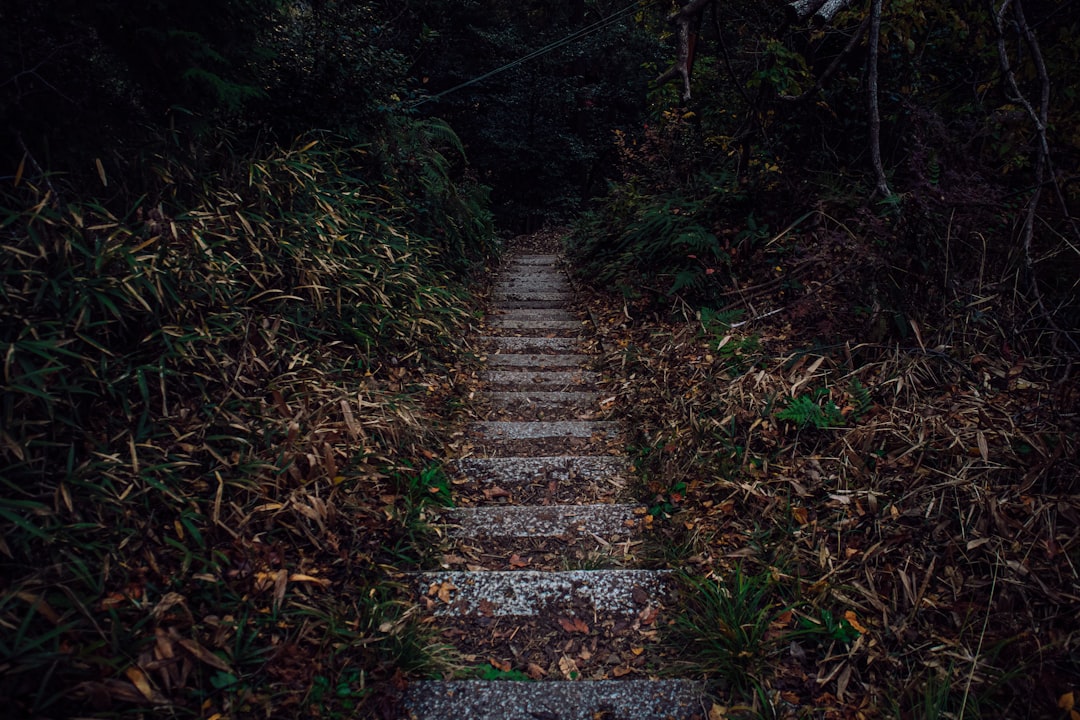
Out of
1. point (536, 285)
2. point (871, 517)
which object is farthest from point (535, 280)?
point (871, 517)

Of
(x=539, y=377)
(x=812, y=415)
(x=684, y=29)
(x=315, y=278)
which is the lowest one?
(x=539, y=377)

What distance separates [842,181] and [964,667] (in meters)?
3.97

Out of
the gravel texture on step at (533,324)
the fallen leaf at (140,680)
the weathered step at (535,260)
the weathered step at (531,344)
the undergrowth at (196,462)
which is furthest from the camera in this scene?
the weathered step at (535,260)

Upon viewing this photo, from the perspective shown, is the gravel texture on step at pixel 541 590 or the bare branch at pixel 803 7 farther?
the bare branch at pixel 803 7

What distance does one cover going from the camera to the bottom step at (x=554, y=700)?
199 cm

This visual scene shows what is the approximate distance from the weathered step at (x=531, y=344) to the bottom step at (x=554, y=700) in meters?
3.61

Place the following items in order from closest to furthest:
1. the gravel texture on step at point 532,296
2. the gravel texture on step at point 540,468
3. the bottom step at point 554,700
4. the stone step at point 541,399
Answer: the bottom step at point 554,700 < the gravel texture on step at point 540,468 < the stone step at point 541,399 < the gravel texture on step at point 532,296

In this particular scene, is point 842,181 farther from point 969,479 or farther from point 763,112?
point 969,479

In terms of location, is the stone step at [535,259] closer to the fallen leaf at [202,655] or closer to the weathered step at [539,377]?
the weathered step at [539,377]

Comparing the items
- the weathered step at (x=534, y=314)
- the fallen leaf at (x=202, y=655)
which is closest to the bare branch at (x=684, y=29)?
the weathered step at (x=534, y=314)

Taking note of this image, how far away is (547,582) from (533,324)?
3.86m

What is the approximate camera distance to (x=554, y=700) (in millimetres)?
2031

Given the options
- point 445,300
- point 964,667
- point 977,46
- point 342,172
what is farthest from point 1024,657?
point 342,172

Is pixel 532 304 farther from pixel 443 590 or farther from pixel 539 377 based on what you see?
pixel 443 590
